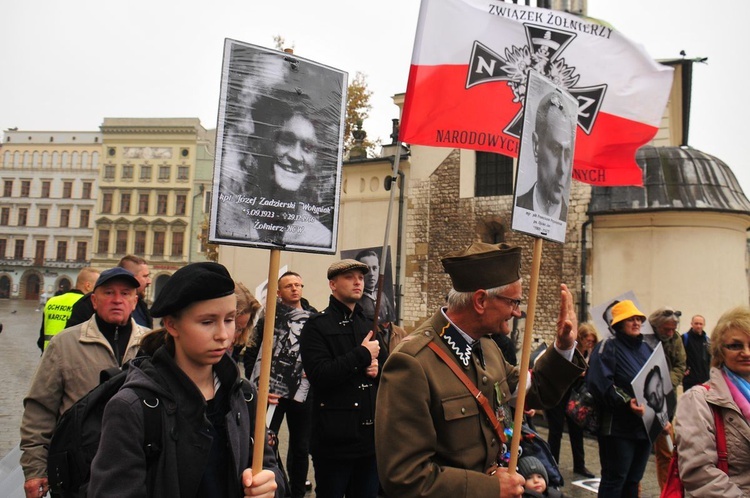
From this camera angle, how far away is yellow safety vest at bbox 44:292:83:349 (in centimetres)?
592

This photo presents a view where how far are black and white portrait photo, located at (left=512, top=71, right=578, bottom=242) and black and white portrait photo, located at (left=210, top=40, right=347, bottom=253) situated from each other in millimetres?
975

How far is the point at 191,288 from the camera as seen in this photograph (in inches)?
85.4

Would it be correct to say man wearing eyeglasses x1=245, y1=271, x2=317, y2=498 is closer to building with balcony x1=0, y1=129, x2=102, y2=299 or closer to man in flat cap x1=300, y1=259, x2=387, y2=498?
man in flat cap x1=300, y1=259, x2=387, y2=498

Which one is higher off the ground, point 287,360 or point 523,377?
point 523,377

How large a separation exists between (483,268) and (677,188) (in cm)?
1511

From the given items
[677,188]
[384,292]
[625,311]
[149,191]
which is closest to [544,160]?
[625,311]

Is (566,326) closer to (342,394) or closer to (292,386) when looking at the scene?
(342,394)

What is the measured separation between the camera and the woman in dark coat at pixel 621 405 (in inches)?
197

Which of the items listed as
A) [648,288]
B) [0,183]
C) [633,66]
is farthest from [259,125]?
[0,183]

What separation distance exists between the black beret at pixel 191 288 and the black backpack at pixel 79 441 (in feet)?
1.12

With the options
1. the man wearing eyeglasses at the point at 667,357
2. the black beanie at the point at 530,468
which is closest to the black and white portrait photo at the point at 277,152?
the black beanie at the point at 530,468

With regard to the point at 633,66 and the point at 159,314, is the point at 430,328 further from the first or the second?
the point at 633,66

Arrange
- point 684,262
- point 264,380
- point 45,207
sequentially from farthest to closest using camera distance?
point 45,207, point 684,262, point 264,380

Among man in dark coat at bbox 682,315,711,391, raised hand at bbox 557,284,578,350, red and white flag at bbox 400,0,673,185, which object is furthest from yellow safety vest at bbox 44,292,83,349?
Result: man in dark coat at bbox 682,315,711,391
